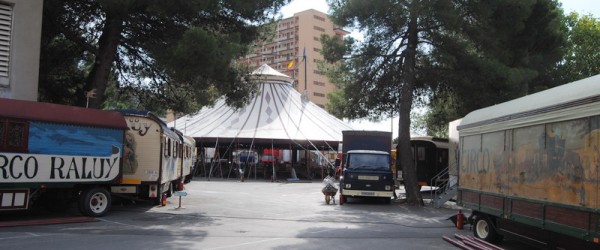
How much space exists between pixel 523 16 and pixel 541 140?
12299mm

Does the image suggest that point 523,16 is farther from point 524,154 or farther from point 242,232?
point 242,232

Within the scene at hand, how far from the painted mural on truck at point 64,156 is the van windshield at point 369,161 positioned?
30.2 feet

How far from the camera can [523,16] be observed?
18.6 m

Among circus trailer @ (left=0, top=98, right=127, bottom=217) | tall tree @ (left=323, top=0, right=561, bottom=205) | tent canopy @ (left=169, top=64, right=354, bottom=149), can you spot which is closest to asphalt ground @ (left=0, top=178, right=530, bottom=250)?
circus trailer @ (left=0, top=98, right=127, bottom=217)

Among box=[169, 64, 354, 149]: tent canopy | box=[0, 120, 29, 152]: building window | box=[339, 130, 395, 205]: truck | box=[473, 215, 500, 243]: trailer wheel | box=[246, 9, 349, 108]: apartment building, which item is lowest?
box=[473, 215, 500, 243]: trailer wheel

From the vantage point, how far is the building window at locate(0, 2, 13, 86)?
13.6 m

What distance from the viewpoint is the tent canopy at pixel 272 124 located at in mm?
34312

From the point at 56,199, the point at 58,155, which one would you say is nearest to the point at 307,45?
the point at 56,199

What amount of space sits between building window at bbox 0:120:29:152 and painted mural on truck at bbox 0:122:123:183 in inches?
4.2

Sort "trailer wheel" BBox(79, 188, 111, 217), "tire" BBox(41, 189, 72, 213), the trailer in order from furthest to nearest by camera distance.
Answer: the trailer < "tire" BBox(41, 189, 72, 213) < "trailer wheel" BBox(79, 188, 111, 217)

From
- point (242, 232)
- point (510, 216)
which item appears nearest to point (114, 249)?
point (242, 232)

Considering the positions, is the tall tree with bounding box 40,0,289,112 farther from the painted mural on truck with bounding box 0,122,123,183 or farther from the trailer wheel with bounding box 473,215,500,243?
the trailer wheel with bounding box 473,215,500,243

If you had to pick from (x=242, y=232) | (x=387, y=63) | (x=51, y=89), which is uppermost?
(x=387, y=63)

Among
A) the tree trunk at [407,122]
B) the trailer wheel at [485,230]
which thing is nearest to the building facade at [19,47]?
the trailer wheel at [485,230]
